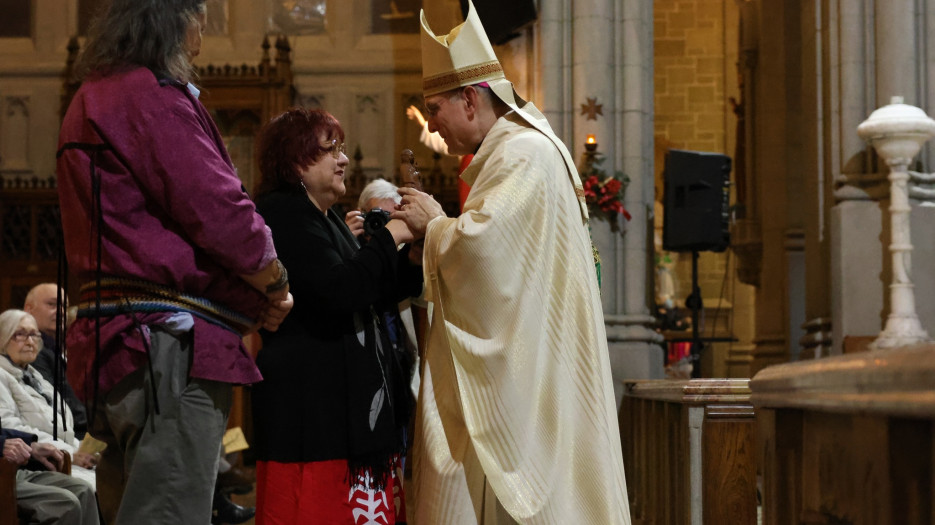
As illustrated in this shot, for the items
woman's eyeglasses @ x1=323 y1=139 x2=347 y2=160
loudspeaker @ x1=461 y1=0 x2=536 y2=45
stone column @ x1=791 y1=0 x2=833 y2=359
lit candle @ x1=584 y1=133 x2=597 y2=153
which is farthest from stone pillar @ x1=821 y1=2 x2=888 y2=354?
woman's eyeglasses @ x1=323 y1=139 x2=347 y2=160

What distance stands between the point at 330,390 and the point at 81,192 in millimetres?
818

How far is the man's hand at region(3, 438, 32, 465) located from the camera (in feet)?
13.9

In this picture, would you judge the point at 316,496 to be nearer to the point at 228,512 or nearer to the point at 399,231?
the point at 399,231

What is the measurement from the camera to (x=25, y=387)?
5160mm

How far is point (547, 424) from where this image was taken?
2.70 metres

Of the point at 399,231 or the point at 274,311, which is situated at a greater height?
the point at 399,231

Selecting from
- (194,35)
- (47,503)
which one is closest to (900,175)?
(47,503)

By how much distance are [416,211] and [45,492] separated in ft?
8.10

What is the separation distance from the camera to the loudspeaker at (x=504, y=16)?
7594 millimetres

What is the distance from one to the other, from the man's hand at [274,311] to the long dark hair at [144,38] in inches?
18.9

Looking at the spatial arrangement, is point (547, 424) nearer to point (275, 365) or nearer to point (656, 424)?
Answer: point (275, 365)

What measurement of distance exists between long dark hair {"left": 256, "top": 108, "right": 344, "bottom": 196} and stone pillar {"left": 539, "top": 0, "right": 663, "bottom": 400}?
4.77 m

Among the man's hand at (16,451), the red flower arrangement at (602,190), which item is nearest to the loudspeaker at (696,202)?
the red flower arrangement at (602,190)

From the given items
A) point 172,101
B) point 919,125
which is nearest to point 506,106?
point 172,101
